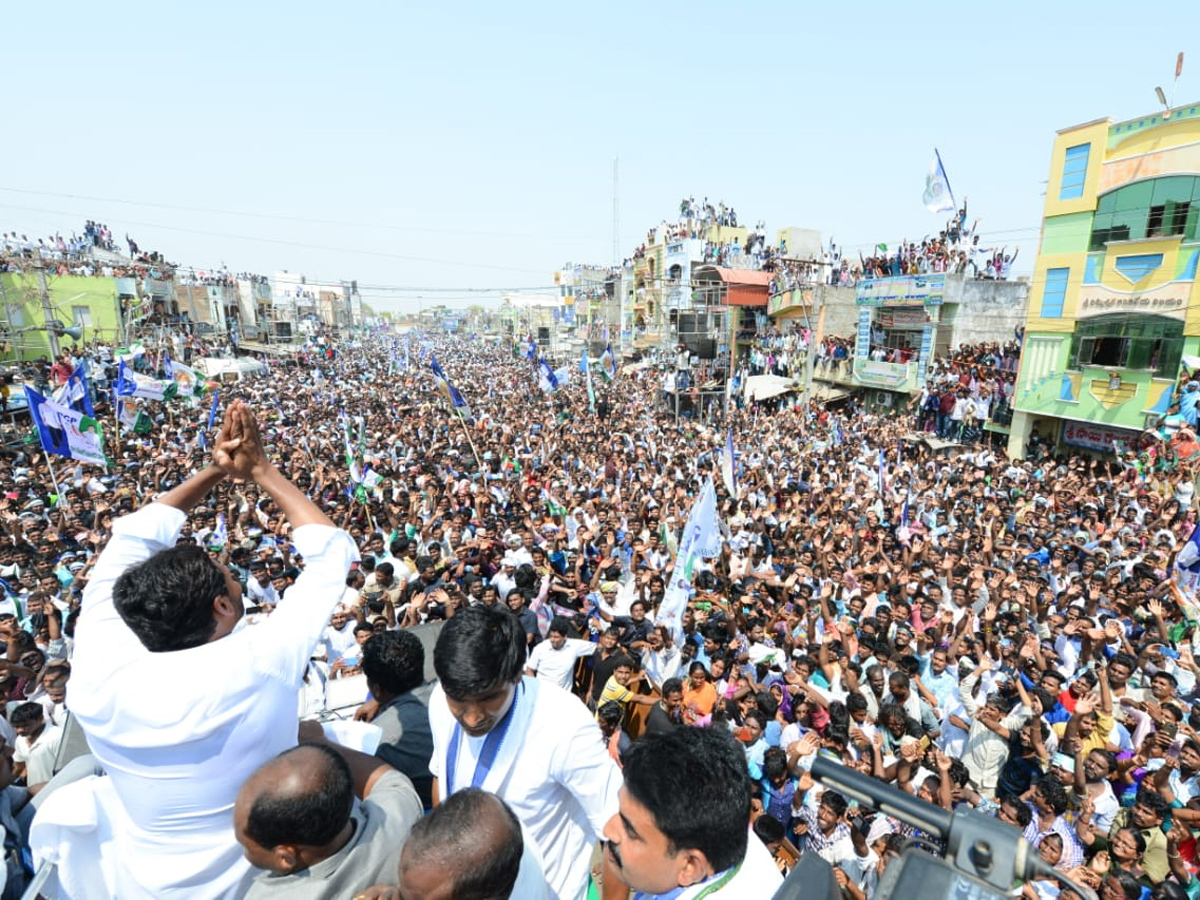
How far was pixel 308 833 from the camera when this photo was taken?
1.32 m

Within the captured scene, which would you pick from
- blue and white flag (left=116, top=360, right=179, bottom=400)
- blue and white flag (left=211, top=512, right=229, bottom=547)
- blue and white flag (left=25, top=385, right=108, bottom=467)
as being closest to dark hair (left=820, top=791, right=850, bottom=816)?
blue and white flag (left=211, top=512, right=229, bottom=547)

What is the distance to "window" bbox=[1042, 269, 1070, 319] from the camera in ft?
52.1

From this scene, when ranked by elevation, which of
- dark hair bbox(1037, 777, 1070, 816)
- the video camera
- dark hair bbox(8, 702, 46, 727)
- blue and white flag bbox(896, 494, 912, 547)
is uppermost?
the video camera

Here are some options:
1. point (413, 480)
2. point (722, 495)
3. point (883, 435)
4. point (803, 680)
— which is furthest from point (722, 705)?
point (883, 435)

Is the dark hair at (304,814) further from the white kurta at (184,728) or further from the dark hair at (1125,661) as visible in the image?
the dark hair at (1125,661)

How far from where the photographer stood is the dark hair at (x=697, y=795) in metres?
1.38

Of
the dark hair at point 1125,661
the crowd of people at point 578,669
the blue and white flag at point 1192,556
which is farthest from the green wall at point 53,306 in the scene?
the blue and white flag at point 1192,556

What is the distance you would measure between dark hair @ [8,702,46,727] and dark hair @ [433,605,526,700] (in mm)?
3665

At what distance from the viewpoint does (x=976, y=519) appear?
991cm

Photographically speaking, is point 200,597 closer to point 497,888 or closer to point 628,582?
point 497,888

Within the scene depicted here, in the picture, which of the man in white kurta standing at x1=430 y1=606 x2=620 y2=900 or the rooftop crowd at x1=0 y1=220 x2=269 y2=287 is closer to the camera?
the man in white kurta standing at x1=430 y1=606 x2=620 y2=900

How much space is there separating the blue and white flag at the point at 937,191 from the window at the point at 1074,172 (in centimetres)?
290

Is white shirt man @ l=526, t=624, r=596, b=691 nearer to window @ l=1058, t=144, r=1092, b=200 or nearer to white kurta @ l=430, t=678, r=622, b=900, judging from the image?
white kurta @ l=430, t=678, r=622, b=900

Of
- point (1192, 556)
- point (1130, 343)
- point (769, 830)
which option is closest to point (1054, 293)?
point (1130, 343)
